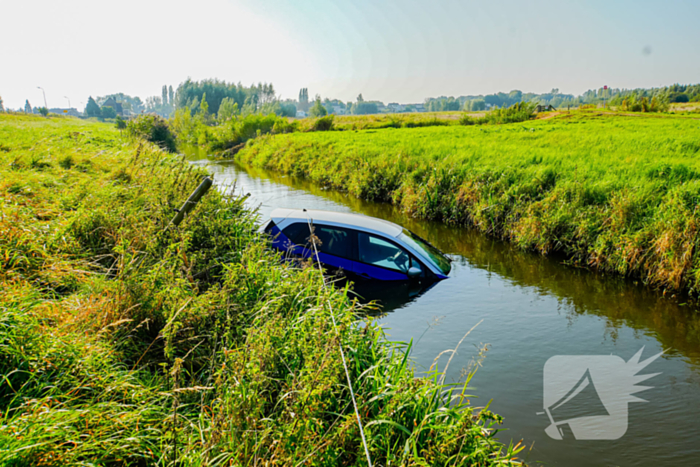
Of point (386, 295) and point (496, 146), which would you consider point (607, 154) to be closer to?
point (496, 146)

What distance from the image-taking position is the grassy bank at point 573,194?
942 centimetres

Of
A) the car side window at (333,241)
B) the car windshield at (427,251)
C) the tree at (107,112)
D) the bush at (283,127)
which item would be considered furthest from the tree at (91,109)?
the car windshield at (427,251)

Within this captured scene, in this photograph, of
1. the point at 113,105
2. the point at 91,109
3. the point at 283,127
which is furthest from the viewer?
the point at 113,105

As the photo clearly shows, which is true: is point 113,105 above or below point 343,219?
above

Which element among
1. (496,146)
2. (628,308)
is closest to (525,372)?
(628,308)

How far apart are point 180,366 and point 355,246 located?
5478mm

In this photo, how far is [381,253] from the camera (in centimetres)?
812

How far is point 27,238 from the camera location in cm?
548

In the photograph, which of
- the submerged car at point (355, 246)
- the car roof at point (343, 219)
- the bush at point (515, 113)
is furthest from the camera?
the bush at point (515, 113)

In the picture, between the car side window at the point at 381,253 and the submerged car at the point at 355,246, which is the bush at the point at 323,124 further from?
the car side window at the point at 381,253

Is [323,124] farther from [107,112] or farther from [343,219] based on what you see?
[107,112]

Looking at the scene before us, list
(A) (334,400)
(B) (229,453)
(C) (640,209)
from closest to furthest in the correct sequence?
(B) (229,453), (A) (334,400), (C) (640,209)

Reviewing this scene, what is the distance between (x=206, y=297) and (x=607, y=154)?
1644 cm

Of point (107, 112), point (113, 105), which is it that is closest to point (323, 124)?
point (107, 112)
